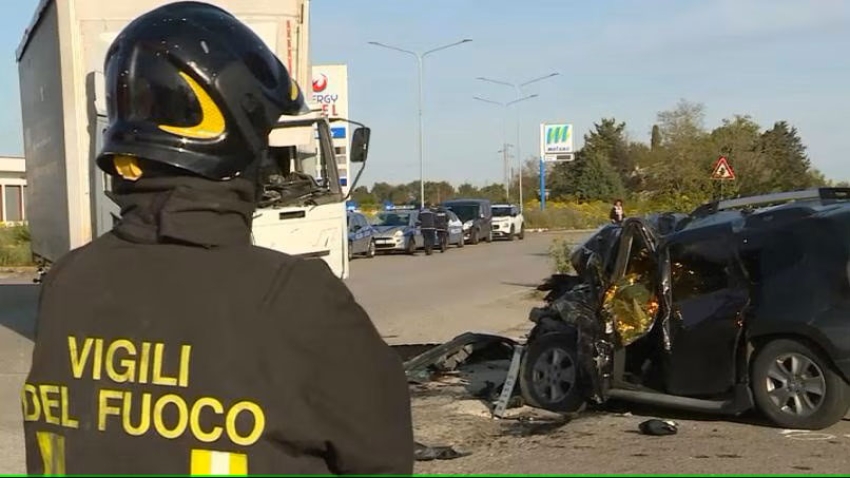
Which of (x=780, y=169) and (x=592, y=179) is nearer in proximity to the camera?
(x=780, y=169)

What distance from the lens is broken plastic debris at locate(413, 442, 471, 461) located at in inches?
268

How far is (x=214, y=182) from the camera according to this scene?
1816 millimetres

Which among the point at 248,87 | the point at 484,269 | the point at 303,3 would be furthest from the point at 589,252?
the point at 484,269

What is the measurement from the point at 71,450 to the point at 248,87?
68 centimetres

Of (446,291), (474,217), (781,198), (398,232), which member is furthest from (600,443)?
(474,217)

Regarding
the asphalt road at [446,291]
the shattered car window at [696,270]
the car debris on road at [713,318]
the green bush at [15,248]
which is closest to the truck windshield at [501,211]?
the asphalt road at [446,291]

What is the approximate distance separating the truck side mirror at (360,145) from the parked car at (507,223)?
103 feet

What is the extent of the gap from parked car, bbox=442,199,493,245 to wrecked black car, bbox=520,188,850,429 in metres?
30.6

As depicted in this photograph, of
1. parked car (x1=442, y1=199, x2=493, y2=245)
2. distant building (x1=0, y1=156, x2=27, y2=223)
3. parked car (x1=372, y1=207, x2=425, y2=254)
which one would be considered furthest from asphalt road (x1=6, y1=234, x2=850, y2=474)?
distant building (x1=0, y1=156, x2=27, y2=223)

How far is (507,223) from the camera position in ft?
144

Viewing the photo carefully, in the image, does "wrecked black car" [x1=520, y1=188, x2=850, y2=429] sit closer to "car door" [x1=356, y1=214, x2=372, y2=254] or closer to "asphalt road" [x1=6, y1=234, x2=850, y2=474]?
"asphalt road" [x1=6, y1=234, x2=850, y2=474]

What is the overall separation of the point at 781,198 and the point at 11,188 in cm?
5856

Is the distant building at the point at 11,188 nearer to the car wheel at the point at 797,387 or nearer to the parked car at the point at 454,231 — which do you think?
the parked car at the point at 454,231

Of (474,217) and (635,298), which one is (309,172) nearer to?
(635,298)
